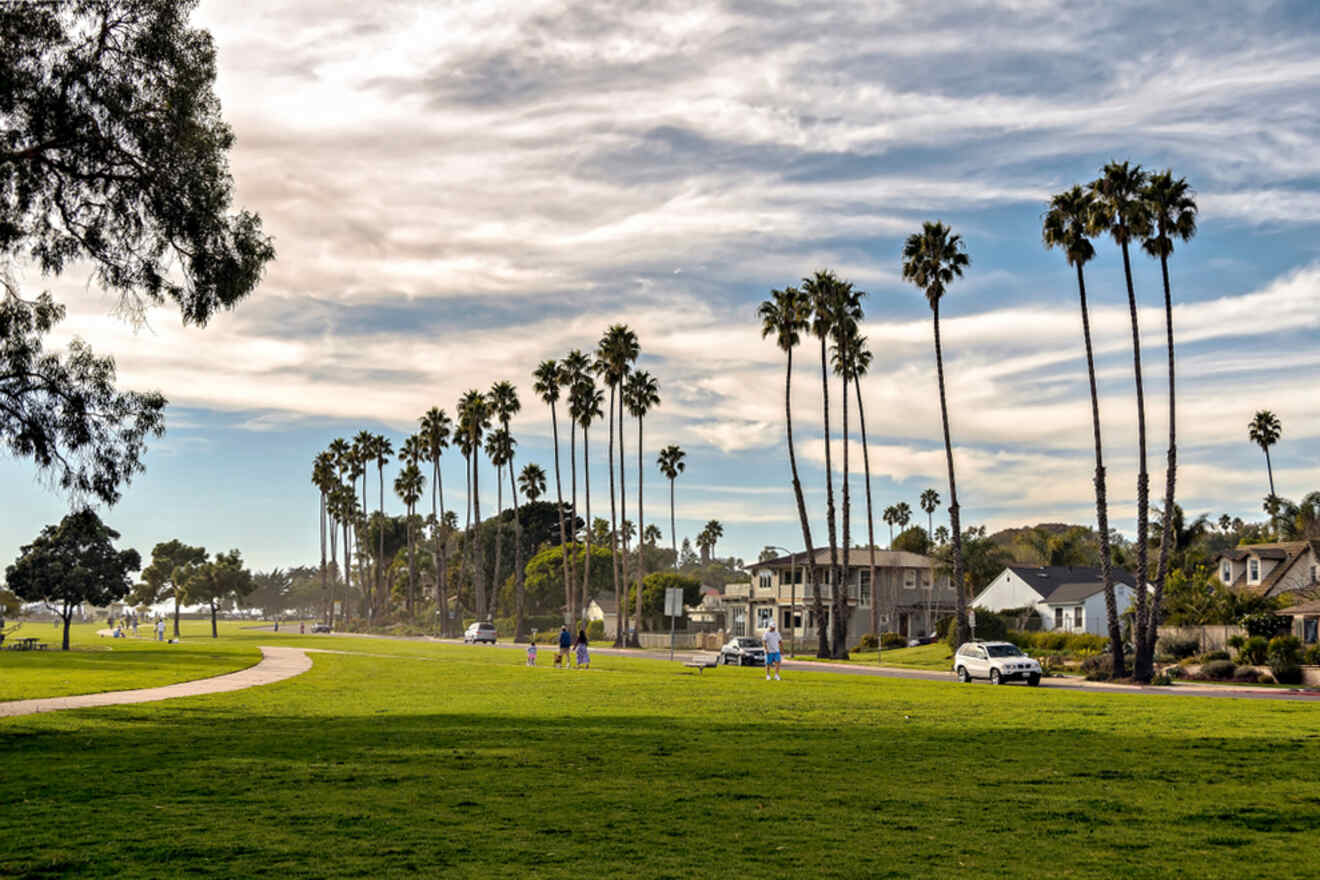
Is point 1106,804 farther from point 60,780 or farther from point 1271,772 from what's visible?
point 60,780

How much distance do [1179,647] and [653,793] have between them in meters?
50.1

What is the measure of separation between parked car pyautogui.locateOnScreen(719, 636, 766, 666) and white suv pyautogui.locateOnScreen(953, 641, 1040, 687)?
13.7m

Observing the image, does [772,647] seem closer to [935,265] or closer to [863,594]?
[935,265]

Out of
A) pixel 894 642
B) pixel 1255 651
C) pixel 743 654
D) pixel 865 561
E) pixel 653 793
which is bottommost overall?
pixel 894 642

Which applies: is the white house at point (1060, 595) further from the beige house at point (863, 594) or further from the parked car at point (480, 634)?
the parked car at point (480, 634)

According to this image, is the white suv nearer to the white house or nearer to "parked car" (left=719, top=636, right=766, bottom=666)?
"parked car" (left=719, top=636, right=766, bottom=666)

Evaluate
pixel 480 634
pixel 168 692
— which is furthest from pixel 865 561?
pixel 168 692

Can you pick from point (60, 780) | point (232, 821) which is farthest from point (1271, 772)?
point (60, 780)

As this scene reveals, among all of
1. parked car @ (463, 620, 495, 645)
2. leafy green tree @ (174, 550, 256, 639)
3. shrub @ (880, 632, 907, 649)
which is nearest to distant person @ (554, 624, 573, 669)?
shrub @ (880, 632, 907, 649)

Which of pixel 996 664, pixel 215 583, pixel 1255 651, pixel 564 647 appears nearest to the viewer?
pixel 996 664

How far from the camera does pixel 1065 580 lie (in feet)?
318

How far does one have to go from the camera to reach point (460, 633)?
456 feet

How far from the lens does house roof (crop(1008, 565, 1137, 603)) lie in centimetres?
8850

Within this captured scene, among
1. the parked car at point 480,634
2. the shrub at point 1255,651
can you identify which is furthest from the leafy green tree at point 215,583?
the shrub at point 1255,651
